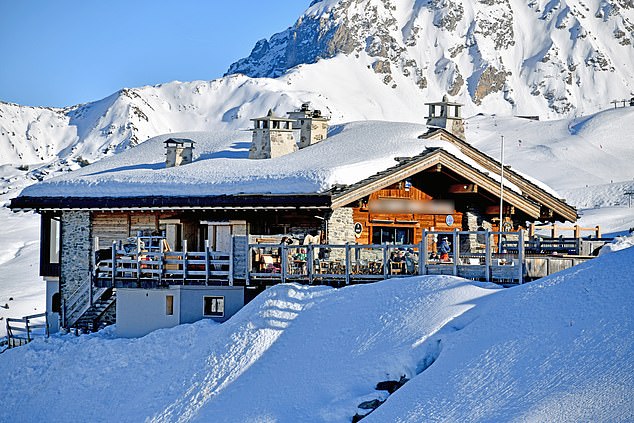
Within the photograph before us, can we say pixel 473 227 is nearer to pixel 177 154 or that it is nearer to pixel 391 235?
pixel 391 235

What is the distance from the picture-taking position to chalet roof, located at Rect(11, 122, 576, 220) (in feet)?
95.8

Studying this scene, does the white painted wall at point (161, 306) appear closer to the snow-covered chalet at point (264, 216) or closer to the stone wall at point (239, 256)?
the snow-covered chalet at point (264, 216)

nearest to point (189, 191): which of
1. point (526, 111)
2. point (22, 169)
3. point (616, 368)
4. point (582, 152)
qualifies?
point (616, 368)

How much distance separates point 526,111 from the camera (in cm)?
19288

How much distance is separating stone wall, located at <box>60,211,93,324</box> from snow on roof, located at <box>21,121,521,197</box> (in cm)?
81

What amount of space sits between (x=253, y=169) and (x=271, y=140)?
300 cm

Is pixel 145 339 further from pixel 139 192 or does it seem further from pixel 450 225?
pixel 450 225

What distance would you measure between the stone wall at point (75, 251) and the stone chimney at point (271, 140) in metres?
5.51

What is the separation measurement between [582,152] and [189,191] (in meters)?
85.9

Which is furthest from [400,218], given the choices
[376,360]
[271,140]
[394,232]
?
[376,360]

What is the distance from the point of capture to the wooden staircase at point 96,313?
31.6 meters

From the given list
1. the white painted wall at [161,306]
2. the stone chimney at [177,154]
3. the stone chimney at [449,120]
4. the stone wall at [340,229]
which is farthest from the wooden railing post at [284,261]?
the stone chimney at [449,120]

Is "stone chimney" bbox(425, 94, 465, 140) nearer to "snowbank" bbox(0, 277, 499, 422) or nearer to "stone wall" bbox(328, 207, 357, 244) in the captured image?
"stone wall" bbox(328, 207, 357, 244)

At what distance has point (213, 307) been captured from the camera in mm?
28016
